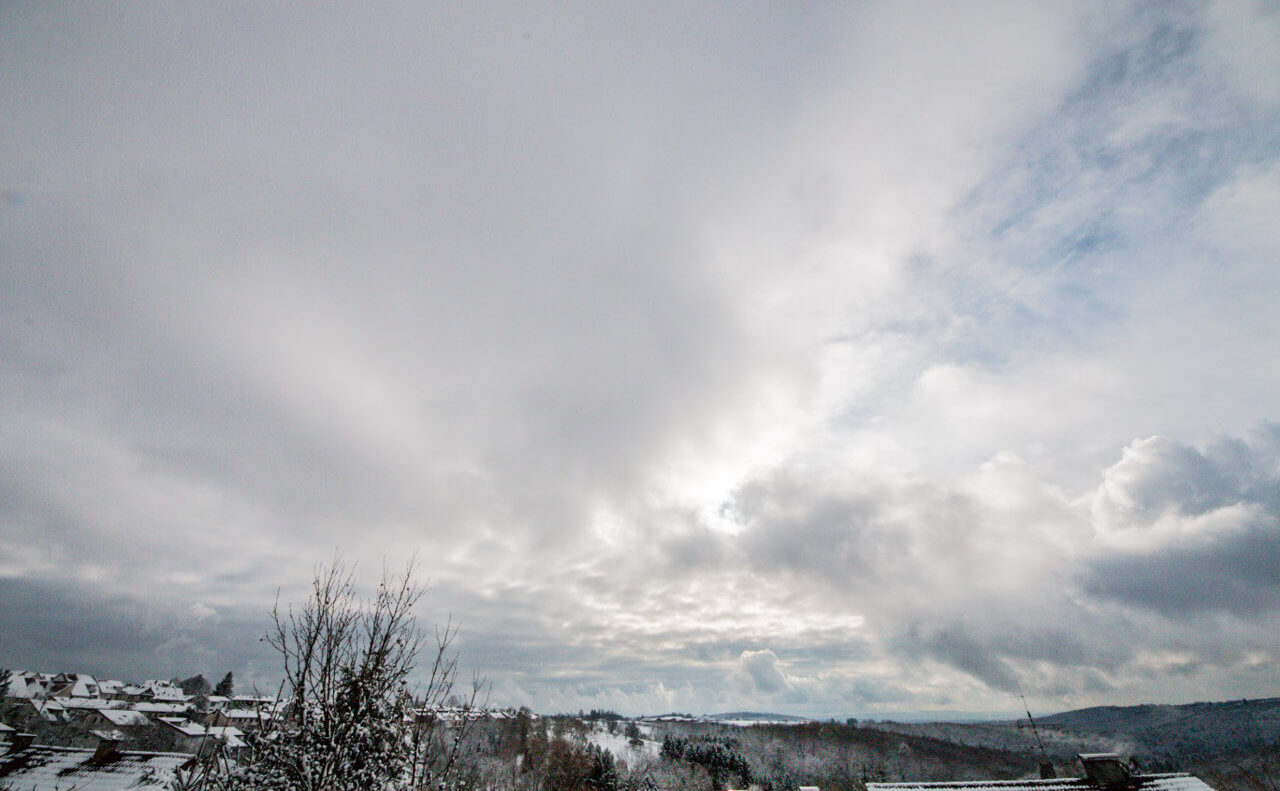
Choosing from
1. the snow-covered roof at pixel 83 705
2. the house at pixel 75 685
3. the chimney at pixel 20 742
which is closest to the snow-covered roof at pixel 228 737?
the chimney at pixel 20 742

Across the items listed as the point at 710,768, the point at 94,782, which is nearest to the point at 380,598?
the point at 94,782

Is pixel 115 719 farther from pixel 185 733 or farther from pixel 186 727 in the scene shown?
pixel 185 733

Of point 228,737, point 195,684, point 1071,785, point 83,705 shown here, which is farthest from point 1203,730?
point 195,684

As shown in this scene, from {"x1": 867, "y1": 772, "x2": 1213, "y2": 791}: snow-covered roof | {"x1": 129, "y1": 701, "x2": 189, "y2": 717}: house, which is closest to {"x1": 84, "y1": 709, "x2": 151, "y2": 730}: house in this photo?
{"x1": 129, "y1": 701, "x2": 189, "y2": 717}: house

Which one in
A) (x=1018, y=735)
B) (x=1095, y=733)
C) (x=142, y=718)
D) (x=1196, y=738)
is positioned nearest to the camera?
(x=142, y=718)

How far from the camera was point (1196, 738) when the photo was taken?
162500mm

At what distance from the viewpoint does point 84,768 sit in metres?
27.3

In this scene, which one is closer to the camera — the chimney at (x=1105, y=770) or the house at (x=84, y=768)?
the chimney at (x=1105, y=770)

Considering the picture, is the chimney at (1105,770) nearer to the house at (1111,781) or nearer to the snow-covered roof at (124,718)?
the house at (1111,781)

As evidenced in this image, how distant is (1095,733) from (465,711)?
255 metres

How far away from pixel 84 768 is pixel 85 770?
0.29 m

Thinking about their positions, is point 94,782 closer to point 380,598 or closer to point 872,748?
point 380,598

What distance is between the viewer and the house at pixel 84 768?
25.9 metres

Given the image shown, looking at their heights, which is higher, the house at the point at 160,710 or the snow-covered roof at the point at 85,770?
the snow-covered roof at the point at 85,770
